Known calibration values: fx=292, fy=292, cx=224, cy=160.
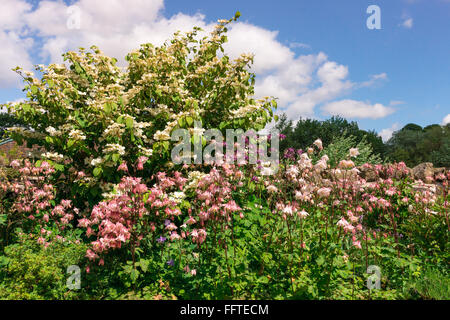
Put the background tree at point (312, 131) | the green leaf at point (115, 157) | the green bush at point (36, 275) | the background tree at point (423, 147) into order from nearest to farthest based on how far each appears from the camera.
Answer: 1. the green bush at point (36, 275)
2. the green leaf at point (115, 157)
3. the background tree at point (312, 131)
4. the background tree at point (423, 147)

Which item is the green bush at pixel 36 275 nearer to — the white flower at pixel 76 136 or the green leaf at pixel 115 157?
the green leaf at pixel 115 157

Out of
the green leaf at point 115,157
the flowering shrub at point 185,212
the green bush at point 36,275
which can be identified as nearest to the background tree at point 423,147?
the flowering shrub at point 185,212

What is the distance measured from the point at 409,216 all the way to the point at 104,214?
6010 mm

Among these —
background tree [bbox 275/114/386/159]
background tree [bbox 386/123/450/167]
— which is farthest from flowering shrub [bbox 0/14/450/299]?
background tree [bbox 386/123/450/167]

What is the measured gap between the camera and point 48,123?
6578 millimetres

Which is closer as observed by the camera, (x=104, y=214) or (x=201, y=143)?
(x=104, y=214)

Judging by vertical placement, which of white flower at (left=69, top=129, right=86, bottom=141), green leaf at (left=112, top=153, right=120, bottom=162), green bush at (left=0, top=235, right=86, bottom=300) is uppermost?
white flower at (left=69, top=129, right=86, bottom=141)

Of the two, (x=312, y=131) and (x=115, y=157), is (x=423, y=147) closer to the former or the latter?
(x=312, y=131)

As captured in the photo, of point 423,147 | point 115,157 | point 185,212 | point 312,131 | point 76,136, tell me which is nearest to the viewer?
point 115,157

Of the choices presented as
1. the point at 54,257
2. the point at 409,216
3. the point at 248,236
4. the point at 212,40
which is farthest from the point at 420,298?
the point at 212,40

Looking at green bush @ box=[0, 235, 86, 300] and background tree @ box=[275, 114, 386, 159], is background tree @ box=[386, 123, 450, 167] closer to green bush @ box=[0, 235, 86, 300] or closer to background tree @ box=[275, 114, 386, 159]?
background tree @ box=[275, 114, 386, 159]

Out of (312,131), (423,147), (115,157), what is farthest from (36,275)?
(423,147)

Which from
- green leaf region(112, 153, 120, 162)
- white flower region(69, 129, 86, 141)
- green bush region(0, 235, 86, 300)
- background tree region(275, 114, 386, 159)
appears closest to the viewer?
green bush region(0, 235, 86, 300)
